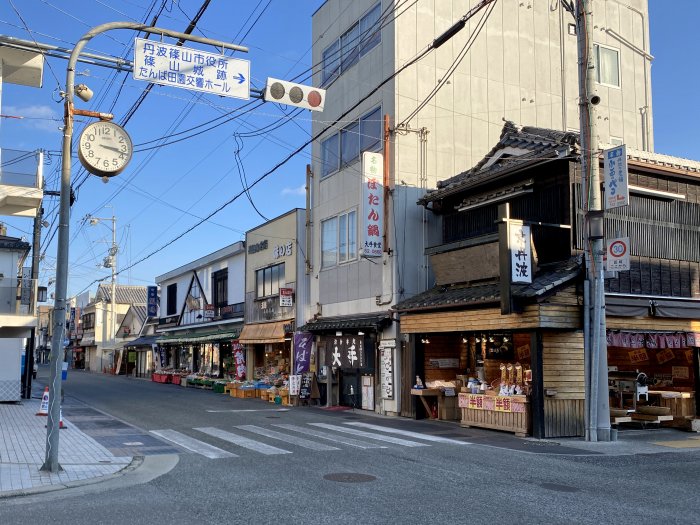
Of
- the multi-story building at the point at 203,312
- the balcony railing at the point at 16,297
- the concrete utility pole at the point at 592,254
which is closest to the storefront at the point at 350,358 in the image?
the concrete utility pole at the point at 592,254

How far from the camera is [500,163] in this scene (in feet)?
63.6

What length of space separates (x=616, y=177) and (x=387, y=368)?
377 inches

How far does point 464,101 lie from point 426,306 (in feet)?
28.4

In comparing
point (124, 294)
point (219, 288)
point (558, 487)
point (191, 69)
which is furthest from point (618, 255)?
point (124, 294)

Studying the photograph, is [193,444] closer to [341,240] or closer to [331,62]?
[341,240]

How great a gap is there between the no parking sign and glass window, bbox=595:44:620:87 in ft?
43.2

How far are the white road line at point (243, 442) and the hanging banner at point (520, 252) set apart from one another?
258 inches

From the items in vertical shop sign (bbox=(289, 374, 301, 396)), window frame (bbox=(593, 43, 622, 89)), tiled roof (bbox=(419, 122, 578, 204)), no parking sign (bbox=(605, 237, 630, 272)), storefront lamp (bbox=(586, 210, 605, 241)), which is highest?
window frame (bbox=(593, 43, 622, 89))

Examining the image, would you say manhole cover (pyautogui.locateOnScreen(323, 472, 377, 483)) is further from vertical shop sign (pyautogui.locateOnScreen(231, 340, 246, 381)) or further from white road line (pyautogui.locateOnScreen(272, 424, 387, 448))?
vertical shop sign (pyautogui.locateOnScreen(231, 340, 246, 381))

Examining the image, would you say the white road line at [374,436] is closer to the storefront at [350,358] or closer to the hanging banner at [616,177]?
the storefront at [350,358]

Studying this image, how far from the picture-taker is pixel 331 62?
26188 mm

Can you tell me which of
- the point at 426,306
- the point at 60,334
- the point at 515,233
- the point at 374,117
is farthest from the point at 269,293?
the point at 60,334

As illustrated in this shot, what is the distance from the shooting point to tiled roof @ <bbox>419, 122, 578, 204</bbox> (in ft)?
55.6

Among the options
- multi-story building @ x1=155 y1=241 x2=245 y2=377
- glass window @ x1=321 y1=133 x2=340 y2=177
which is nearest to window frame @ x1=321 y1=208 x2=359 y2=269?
glass window @ x1=321 y1=133 x2=340 y2=177
